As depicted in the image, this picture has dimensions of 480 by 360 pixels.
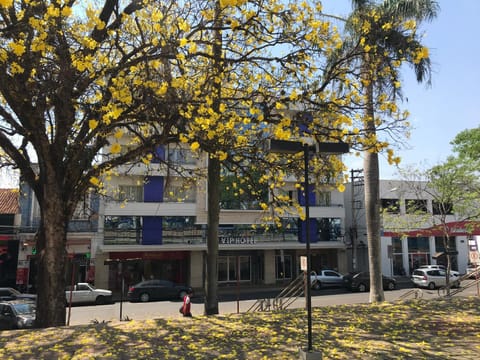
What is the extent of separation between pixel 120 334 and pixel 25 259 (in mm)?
25024

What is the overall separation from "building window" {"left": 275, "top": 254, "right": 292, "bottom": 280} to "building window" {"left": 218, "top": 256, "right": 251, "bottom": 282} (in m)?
2.63

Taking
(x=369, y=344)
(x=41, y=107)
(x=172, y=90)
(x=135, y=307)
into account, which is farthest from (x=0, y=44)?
(x=135, y=307)

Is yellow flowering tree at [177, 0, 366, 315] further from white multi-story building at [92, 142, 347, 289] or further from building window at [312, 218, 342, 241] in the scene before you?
building window at [312, 218, 342, 241]

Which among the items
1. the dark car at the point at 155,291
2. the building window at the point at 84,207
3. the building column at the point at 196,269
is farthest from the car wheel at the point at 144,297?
the building column at the point at 196,269

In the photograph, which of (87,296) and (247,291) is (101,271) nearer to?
(87,296)

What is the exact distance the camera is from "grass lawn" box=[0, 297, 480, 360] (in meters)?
6.20

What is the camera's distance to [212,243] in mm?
11766

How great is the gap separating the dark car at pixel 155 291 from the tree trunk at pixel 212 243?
14.4 metres

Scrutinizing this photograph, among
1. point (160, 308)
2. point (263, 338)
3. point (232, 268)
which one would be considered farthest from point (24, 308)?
point (232, 268)

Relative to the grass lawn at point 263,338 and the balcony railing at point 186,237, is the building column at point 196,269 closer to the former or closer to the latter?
the balcony railing at point 186,237

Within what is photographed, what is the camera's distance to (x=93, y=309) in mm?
21875

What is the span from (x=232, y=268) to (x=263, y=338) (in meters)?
27.3

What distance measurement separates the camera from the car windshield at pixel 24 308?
14085 mm

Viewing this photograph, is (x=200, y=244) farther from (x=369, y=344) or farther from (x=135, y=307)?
(x=369, y=344)
